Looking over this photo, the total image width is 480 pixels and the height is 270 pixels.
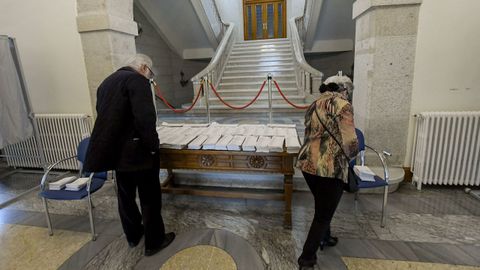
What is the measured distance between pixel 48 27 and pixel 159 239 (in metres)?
3.46

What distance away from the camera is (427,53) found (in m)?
3.09

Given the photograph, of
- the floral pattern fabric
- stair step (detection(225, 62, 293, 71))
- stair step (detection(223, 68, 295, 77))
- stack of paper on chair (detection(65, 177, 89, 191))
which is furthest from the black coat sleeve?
stair step (detection(225, 62, 293, 71))

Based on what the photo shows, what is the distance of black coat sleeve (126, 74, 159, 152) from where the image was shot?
1915 mm

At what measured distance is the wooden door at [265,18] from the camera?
11.4 m

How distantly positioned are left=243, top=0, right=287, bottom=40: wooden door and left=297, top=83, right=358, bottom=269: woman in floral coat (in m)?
10.7

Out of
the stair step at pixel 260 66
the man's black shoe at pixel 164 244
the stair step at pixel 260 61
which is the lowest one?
the man's black shoe at pixel 164 244

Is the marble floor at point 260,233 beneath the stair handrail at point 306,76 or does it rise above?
beneath

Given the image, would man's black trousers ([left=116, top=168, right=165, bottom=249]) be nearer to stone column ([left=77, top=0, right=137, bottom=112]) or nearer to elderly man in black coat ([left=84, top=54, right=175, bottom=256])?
elderly man in black coat ([left=84, top=54, right=175, bottom=256])

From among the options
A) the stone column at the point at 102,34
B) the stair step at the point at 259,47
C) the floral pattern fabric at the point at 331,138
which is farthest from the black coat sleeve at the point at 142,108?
the stair step at the point at 259,47

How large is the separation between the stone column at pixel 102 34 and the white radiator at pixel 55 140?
45cm

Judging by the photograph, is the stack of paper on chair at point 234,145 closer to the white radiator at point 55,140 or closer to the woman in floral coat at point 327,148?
the woman in floral coat at point 327,148

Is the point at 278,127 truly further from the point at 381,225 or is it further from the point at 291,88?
the point at 291,88

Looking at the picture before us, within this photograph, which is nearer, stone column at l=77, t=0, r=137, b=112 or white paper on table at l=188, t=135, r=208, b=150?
white paper on table at l=188, t=135, r=208, b=150

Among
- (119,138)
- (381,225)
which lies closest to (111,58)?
(119,138)
